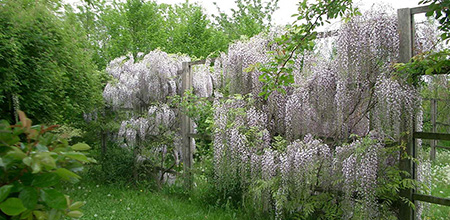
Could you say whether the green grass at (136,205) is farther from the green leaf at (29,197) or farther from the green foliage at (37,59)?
the green leaf at (29,197)

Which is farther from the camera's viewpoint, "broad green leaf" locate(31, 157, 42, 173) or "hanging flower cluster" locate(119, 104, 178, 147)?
"hanging flower cluster" locate(119, 104, 178, 147)

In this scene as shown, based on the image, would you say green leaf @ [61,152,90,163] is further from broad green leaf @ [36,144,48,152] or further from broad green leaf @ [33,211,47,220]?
broad green leaf @ [33,211,47,220]

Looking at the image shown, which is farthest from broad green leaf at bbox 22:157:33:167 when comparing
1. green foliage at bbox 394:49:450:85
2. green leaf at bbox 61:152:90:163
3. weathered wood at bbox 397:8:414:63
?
weathered wood at bbox 397:8:414:63

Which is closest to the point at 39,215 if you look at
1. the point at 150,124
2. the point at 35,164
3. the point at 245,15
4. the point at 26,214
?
the point at 26,214

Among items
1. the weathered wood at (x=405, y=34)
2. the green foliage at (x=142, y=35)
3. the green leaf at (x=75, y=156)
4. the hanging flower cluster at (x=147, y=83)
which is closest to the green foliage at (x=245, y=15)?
the green foliage at (x=142, y=35)

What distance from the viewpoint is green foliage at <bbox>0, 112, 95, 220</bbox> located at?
0.78 meters

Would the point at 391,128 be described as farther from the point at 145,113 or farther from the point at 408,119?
the point at 145,113

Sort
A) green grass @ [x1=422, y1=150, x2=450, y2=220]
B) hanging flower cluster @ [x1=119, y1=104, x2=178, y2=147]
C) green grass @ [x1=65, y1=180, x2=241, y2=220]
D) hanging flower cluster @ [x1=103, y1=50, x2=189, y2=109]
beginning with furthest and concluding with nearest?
hanging flower cluster @ [x1=103, y1=50, x2=189, y2=109]
hanging flower cluster @ [x1=119, y1=104, x2=178, y2=147]
green grass @ [x1=65, y1=180, x2=241, y2=220]
green grass @ [x1=422, y1=150, x2=450, y2=220]

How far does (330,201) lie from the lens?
3311 mm

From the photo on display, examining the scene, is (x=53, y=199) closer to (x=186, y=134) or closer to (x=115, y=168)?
(x=186, y=134)

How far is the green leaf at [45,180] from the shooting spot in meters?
0.82

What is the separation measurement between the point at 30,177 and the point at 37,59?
118 inches

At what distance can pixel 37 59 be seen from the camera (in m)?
3.42

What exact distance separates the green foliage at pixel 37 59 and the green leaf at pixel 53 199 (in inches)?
97.3
